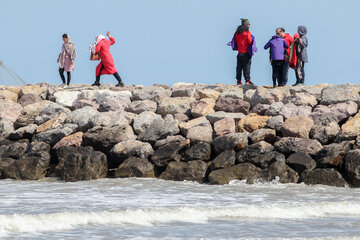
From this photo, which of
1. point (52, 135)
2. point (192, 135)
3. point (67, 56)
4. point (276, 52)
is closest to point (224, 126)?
point (192, 135)

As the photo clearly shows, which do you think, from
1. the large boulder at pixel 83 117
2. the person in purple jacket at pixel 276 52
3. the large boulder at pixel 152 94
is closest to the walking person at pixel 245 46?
the person in purple jacket at pixel 276 52

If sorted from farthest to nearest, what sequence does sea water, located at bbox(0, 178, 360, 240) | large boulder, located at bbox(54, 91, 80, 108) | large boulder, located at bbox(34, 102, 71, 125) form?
large boulder, located at bbox(54, 91, 80, 108)
large boulder, located at bbox(34, 102, 71, 125)
sea water, located at bbox(0, 178, 360, 240)

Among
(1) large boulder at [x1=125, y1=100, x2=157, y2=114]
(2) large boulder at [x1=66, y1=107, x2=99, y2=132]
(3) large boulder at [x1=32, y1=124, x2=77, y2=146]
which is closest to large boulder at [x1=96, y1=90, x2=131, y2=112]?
(1) large boulder at [x1=125, y1=100, x2=157, y2=114]

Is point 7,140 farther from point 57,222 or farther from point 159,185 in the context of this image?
point 57,222

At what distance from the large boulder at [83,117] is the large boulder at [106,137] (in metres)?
0.66

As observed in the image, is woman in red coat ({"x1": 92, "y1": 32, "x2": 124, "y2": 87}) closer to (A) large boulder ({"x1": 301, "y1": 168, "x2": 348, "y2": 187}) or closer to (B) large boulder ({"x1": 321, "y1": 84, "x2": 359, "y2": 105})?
(B) large boulder ({"x1": 321, "y1": 84, "x2": 359, "y2": 105})

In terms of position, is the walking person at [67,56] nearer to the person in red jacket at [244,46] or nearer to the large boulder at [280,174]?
the person in red jacket at [244,46]

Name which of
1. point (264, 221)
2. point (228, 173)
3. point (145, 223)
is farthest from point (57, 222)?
point (228, 173)

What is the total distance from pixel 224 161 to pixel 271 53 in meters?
5.17

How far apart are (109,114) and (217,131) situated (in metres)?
2.55

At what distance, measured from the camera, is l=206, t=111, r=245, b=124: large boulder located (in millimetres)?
14586

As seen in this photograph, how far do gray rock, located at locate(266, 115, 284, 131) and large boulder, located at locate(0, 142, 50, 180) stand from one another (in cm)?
449

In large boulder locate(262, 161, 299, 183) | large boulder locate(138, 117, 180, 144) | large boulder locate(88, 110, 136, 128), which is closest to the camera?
large boulder locate(262, 161, 299, 183)

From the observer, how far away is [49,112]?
624 inches
